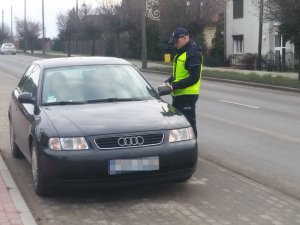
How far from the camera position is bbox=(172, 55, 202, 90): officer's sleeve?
7648 millimetres

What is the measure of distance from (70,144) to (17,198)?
911 millimetres

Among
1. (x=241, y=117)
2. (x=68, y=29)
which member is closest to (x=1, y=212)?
(x=241, y=117)

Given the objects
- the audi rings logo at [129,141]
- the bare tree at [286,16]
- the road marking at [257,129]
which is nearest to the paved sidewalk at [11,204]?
the audi rings logo at [129,141]

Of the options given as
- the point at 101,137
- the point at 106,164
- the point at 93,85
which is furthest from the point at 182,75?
the point at 106,164

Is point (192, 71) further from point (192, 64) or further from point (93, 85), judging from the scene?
point (93, 85)

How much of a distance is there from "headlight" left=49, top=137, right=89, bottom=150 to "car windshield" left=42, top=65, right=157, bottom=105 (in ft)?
3.49

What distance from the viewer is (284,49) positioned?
37781mm

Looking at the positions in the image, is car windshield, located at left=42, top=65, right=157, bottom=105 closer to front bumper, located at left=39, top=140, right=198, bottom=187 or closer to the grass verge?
front bumper, located at left=39, top=140, right=198, bottom=187

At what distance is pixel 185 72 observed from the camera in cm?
780

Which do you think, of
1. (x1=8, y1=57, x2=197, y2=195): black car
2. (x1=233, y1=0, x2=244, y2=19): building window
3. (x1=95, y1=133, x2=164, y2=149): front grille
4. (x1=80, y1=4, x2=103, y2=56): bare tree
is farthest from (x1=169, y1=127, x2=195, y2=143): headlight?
(x1=80, y1=4, x2=103, y2=56): bare tree

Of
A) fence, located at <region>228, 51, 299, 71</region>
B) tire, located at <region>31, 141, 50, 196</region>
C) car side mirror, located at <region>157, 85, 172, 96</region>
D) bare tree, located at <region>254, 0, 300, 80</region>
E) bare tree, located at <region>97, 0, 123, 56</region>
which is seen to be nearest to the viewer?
tire, located at <region>31, 141, 50, 196</region>

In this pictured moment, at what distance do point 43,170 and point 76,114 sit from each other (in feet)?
2.38

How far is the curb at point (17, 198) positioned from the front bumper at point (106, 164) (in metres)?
0.39

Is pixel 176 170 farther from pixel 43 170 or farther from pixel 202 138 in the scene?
pixel 202 138
